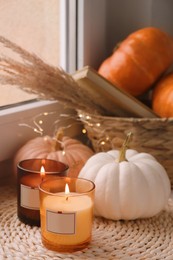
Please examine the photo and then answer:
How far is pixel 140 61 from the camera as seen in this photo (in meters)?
1.25

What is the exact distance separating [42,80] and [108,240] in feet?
1.07

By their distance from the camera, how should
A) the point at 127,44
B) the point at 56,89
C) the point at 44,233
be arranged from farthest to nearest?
the point at 127,44 < the point at 56,89 < the point at 44,233

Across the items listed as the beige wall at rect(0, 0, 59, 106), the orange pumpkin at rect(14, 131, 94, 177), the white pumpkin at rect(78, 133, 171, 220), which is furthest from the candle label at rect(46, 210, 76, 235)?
the beige wall at rect(0, 0, 59, 106)

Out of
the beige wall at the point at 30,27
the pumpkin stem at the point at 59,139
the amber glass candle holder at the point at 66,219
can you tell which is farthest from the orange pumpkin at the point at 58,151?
the amber glass candle holder at the point at 66,219

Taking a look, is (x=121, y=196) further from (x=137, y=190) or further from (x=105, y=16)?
(x=105, y=16)

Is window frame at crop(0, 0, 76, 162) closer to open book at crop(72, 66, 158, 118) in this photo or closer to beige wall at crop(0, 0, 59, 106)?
beige wall at crop(0, 0, 59, 106)

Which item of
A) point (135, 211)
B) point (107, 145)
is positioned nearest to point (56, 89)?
point (107, 145)

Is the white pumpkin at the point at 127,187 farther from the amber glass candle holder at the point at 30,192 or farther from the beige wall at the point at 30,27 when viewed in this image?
the beige wall at the point at 30,27

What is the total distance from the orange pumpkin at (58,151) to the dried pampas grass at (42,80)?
75mm

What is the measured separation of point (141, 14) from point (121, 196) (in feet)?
2.04

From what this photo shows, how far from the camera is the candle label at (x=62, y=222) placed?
87 centimetres

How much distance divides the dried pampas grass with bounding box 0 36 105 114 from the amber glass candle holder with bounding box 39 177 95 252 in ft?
0.82

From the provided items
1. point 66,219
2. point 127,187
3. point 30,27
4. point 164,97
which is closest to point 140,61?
point 164,97

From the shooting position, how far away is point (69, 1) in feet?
4.41
